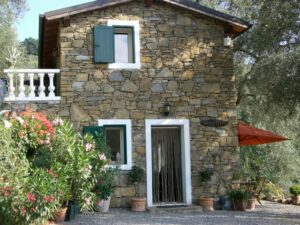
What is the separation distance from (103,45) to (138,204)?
4.13 meters

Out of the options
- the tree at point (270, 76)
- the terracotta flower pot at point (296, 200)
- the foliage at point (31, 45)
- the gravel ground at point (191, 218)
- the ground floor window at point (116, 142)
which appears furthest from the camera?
the foliage at point (31, 45)

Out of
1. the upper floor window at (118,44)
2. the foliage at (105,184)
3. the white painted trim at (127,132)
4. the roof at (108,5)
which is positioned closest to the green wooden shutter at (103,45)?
the upper floor window at (118,44)

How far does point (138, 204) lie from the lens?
11.1m

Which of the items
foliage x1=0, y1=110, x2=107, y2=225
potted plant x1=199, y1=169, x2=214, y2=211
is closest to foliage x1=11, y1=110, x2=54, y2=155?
foliage x1=0, y1=110, x2=107, y2=225

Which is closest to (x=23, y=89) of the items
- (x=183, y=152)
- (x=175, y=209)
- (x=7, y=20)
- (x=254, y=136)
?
(x=183, y=152)

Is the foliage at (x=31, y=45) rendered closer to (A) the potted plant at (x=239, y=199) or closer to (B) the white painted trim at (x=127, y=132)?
(B) the white painted trim at (x=127, y=132)

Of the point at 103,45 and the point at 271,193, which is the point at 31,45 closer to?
the point at 271,193

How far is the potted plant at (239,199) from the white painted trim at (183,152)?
1.12m

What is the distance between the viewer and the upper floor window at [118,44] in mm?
11453

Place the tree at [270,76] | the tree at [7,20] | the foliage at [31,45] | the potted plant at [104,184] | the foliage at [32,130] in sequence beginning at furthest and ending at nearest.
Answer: the foliage at [31,45]
the tree at [7,20]
the tree at [270,76]
the potted plant at [104,184]
the foliage at [32,130]

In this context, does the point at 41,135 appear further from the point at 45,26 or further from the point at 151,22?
the point at 151,22

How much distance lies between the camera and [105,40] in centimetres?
1147

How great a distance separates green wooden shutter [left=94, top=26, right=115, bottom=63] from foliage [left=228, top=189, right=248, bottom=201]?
4.66 m

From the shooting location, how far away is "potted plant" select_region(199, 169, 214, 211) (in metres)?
11.5
